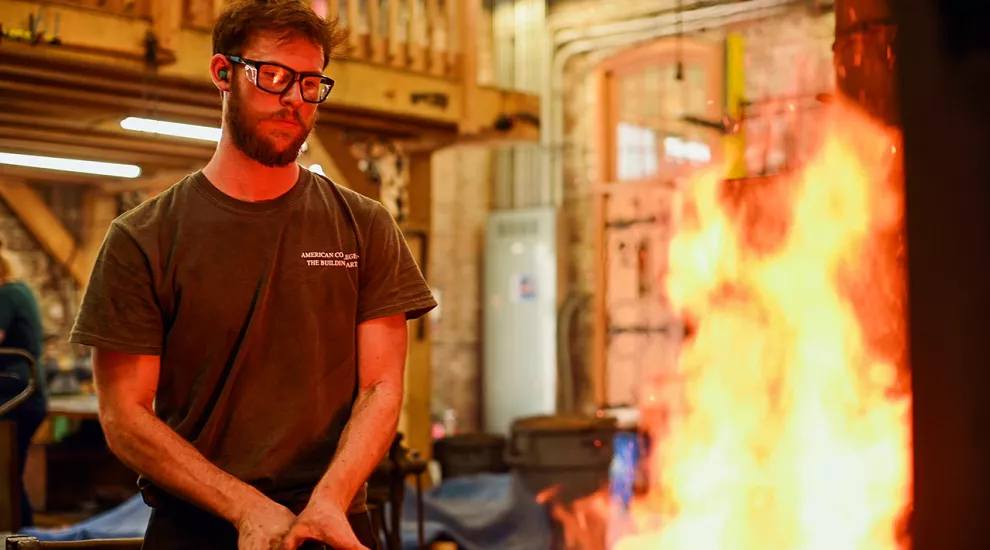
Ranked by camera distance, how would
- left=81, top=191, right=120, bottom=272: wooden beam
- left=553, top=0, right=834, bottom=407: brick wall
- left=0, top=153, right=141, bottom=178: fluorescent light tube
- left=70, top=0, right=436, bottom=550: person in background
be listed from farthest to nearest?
left=81, top=191, right=120, bottom=272: wooden beam
left=553, top=0, right=834, bottom=407: brick wall
left=0, top=153, right=141, bottom=178: fluorescent light tube
left=70, top=0, right=436, bottom=550: person in background

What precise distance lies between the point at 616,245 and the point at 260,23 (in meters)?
10.5

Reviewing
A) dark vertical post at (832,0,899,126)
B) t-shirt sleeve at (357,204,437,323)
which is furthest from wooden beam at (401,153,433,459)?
t-shirt sleeve at (357,204,437,323)

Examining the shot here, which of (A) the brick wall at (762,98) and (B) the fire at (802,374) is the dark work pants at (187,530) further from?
(A) the brick wall at (762,98)

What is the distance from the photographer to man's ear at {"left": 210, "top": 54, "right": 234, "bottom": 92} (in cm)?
214

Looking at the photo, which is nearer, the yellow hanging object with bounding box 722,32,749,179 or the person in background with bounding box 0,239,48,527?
the yellow hanging object with bounding box 722,32,749,179

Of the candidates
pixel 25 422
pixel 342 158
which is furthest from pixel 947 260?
pixel 342 158

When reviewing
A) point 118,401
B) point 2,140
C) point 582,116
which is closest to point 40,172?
point 2,140

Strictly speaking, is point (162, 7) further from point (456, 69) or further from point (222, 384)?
point (222, 384)

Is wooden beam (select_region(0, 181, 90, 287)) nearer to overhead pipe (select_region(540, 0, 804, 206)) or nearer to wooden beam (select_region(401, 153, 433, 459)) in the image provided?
wooden beam (select_region(401, 153, 433, 459))

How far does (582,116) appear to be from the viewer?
12.9 meters

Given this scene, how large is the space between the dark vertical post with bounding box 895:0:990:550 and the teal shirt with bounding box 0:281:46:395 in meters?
6.83

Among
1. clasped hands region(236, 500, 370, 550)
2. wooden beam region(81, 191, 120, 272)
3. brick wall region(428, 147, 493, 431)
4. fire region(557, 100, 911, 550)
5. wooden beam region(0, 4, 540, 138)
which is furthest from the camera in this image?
brick wall region(428, 147, 493, 431)

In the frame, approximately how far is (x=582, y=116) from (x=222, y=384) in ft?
36.3

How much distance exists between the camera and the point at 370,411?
2.15 meters
